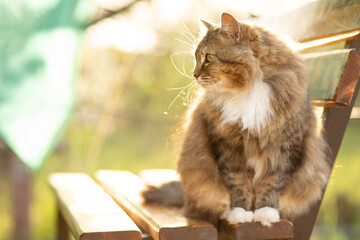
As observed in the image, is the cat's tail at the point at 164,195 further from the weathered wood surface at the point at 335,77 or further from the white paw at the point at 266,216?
the weathered wood surface at the point at 335,77

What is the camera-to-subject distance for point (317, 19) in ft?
5.39

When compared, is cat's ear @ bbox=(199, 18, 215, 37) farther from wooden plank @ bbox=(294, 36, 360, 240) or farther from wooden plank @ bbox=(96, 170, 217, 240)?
wooden plank @ bbox=(96, 170, 217, 240)

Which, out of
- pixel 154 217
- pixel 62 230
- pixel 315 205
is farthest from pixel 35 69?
pixel 315 205

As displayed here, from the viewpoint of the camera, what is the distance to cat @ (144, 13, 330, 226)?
Answer: 1.25 meters

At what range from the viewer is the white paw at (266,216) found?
3.82 ft

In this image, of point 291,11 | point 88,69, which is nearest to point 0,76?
point 291,11

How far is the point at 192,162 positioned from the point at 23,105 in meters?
1.14

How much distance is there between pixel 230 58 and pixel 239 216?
1.71 feet

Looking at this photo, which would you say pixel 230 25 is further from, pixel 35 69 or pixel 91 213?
pixel 35 69

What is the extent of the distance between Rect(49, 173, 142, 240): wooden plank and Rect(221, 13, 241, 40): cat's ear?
699mm

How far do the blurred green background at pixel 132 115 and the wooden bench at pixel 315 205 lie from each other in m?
1.18

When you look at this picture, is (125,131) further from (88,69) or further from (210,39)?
(210,39)

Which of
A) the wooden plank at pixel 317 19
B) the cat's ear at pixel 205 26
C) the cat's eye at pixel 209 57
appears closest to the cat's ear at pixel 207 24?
the cat's ear at pixel 205 26

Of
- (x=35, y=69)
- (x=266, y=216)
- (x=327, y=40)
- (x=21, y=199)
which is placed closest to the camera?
(x=266, y=216)
